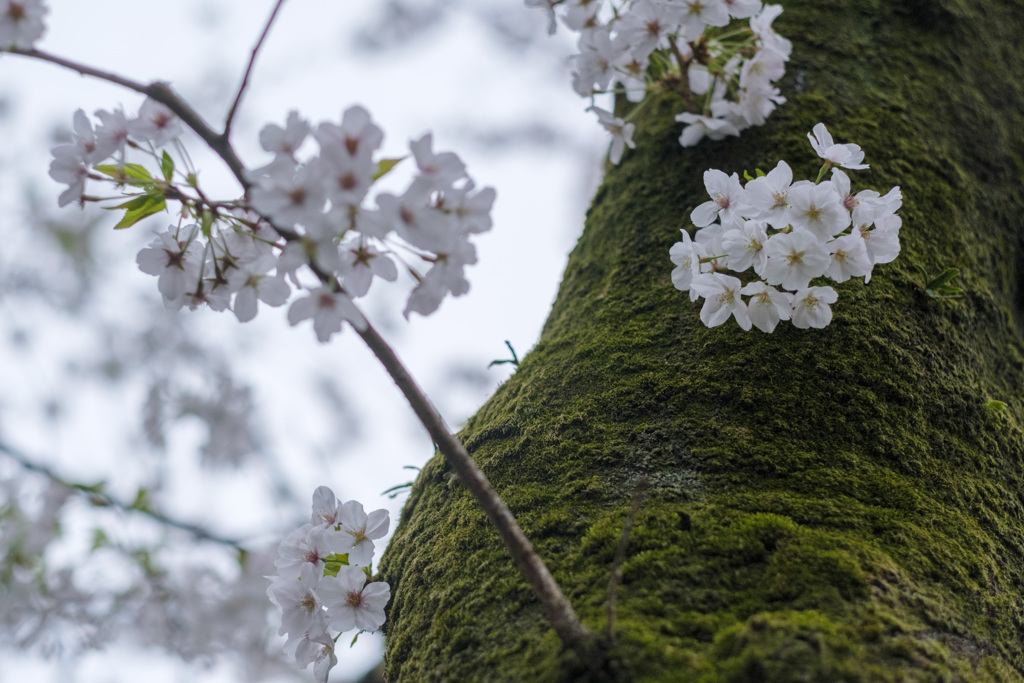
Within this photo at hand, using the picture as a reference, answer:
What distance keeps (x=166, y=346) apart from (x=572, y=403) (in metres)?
5.56

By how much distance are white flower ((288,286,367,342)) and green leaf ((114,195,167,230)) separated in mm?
301

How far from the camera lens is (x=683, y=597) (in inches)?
30.5

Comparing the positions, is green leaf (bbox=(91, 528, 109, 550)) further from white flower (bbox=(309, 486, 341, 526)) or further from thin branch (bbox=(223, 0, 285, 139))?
thin branch (bbox=(223, 0, 285, 139))

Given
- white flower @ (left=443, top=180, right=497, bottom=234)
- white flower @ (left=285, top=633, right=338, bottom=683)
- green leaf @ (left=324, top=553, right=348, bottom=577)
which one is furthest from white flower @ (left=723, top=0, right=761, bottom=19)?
white flower @ (left=285, top=633, right=338, bottom=683)

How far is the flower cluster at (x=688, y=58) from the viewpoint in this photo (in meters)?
1.31

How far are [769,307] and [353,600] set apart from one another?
775mm

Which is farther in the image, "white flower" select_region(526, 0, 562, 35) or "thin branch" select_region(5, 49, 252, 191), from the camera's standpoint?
"white flower" select_region(526, 0, 562, 35)

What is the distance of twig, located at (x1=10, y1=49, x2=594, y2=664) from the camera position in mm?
705

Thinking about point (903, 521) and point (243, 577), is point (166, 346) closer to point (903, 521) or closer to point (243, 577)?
point (243, 577)

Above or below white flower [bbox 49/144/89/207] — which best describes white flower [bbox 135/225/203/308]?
below

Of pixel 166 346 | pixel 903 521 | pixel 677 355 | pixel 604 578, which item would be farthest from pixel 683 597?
pixel 166 346

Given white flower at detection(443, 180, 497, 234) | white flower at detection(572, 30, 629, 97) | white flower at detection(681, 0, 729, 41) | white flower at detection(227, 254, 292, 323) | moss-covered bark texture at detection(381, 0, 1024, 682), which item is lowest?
moss-covered bark texture at detection(381, 0, 1024, 682)

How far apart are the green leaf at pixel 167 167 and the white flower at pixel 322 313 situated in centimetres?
29

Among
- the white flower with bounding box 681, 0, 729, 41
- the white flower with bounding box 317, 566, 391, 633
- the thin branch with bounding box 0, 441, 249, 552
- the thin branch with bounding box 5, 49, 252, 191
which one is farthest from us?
the thin branch with bounding box 0, 441, 249, 552
